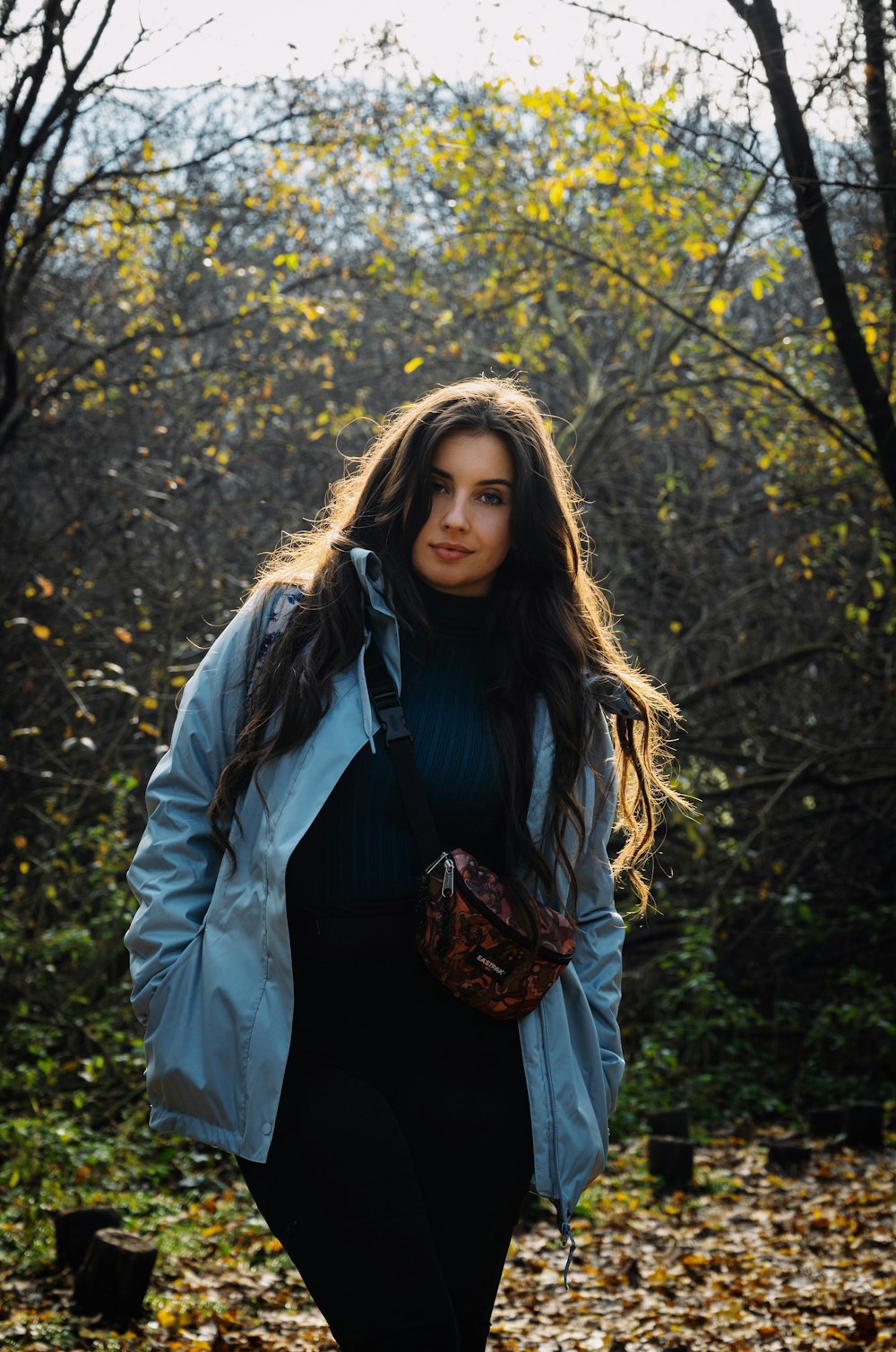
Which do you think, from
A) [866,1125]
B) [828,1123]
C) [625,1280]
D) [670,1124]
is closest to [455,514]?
[625,1280]

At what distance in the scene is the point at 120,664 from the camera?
Answer: 7.78 meters

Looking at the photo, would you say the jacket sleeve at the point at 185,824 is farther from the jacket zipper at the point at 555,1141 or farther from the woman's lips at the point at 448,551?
the jacket zipper at the point at 555,1141

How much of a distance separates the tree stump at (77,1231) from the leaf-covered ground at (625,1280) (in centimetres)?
6

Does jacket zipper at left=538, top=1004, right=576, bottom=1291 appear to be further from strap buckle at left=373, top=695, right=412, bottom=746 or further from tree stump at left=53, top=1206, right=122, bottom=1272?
tree stump at left=53, top=1206, right=122, bottom=1272

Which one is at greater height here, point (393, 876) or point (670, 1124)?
point (393, 876)

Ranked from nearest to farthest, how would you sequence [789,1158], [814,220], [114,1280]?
1. [114,1280]
2. [814,220]
3. [789,1158]

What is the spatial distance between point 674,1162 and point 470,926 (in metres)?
4.52

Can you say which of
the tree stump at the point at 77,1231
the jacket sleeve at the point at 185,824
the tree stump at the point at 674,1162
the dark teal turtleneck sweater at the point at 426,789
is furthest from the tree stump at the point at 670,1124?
the jacket sleeve at the point at 185,824

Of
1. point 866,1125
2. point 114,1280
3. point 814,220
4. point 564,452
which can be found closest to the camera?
point 114,1280

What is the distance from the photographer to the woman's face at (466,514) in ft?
8.69

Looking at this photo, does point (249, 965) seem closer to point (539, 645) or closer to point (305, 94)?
point (539, 645)

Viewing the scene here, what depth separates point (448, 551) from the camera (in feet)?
8.71

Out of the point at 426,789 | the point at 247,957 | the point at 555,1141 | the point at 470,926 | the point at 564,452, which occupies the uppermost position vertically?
the point at 564,452

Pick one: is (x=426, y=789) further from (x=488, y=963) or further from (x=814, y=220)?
(x=814, y=220)
